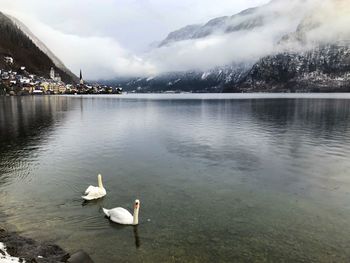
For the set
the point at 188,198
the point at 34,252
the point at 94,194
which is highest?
Answer: the point at 94,194

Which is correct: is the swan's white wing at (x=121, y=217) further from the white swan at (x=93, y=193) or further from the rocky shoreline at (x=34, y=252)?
the rocky shoreline at (x=34, y=252)

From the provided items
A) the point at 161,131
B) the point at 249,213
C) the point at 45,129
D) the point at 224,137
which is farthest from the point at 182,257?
the point at 45,129

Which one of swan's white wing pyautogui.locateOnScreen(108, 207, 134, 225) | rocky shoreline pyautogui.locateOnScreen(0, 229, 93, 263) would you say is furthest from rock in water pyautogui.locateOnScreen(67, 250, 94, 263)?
swan's white wing pyautogui.locateOnScreen(108, 207, 134, 225)

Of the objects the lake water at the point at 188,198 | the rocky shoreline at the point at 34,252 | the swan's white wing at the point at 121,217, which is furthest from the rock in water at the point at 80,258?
the swan's white wing at the point at 121,217

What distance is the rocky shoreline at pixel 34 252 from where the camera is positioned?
17.7 m

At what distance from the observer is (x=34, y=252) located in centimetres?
1870

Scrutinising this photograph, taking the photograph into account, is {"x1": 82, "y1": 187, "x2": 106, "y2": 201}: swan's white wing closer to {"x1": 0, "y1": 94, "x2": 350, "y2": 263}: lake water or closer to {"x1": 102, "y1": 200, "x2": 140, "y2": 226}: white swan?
{"x1": 0, "y1": 94, "x2": 350, "y2": 263}: lake water

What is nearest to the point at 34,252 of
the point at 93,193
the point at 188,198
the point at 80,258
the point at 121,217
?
the point at 80,258

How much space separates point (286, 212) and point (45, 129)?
205 feet

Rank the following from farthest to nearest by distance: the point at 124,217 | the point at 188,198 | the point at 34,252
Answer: the point at 188,198 → the point at 124,217 → the point at 34,252

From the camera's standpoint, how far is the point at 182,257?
19281mm

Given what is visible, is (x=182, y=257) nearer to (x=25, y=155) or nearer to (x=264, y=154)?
(x=264, y=154)

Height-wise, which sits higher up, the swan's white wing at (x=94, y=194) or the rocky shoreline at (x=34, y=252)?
the swan's white wing at (x=94, y=194)

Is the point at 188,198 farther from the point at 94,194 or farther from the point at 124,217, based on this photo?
the point at 94,194
